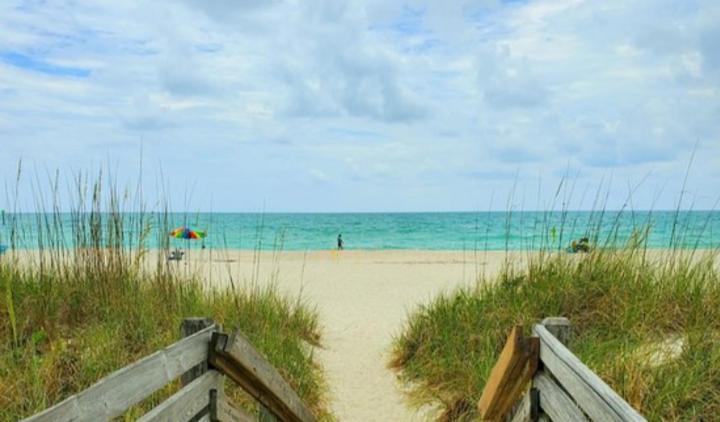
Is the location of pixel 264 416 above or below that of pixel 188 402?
below

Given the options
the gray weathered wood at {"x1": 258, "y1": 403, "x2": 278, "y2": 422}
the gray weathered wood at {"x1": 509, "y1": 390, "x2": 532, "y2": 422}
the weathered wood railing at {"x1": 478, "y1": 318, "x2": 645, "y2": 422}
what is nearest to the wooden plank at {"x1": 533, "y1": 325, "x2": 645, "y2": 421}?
the weathered wood railing at {"x1": 478, "y1": 318, "x2": 645, "y2": 422}

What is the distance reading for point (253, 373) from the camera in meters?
3.78

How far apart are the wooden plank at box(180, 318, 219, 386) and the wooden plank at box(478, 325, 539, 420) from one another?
156cm

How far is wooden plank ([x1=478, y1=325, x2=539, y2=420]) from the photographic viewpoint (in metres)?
3.47

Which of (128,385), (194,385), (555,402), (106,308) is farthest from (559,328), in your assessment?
(106,308)

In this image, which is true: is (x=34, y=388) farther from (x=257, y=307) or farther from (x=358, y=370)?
(x=358, y=370)

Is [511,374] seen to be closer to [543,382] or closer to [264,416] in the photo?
[543,382]

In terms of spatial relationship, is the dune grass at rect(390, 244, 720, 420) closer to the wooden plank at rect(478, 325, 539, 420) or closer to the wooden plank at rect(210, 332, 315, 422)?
the wooden plank at rect(478, 325, 539, 420)

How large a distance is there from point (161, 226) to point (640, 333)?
4671mm

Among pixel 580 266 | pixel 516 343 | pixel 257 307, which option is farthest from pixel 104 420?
pixel 580 266

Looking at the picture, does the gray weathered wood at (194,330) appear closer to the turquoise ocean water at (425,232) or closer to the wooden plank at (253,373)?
the wooden plank at (253,373)

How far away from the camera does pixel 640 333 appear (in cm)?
526

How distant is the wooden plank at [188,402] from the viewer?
2881 millimetres

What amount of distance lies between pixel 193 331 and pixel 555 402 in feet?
6.06
